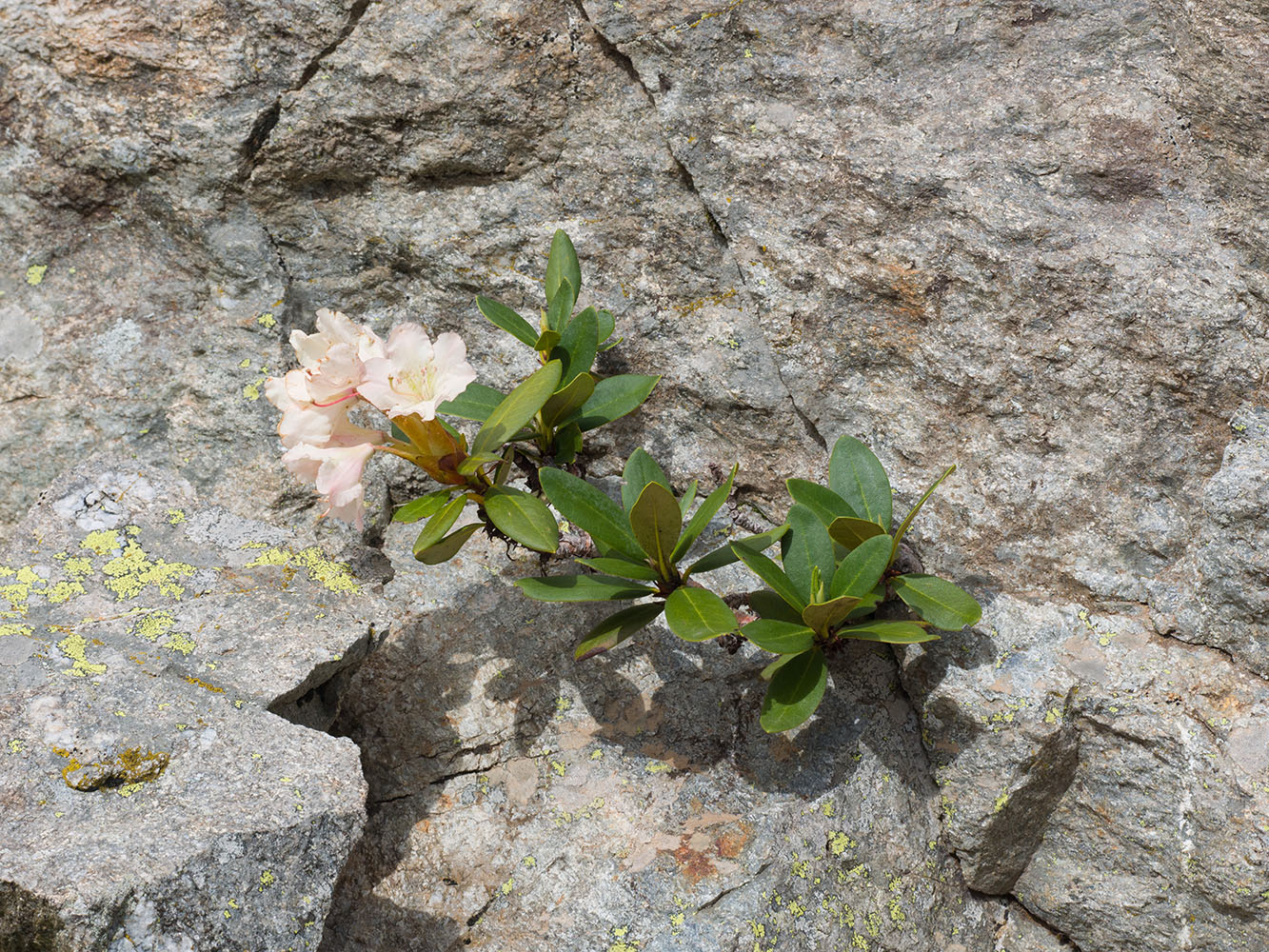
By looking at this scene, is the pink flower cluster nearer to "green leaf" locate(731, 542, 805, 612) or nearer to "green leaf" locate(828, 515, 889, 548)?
"green leaf" locate(731, 542, 805, 612)

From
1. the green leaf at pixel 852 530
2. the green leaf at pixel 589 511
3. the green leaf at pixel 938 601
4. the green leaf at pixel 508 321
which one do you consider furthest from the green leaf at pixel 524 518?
the green leaf at pixel 938 601

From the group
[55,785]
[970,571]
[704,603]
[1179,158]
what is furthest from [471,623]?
[1179,158]

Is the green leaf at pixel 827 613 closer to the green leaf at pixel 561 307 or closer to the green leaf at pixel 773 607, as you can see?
the green leaf at pixel 773 607

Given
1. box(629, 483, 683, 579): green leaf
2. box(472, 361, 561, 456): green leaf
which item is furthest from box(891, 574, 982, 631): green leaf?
box(472, 361, 561, 456): green leaf

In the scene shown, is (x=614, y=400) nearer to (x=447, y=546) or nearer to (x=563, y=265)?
(x=563, y=265)

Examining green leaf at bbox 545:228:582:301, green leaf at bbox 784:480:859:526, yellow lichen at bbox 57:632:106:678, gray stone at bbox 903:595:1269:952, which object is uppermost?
green leaf at bbox 545:228:582:301

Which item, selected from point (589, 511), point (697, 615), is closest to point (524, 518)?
point (589, 511)

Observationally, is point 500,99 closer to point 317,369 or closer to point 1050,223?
point 317,369
